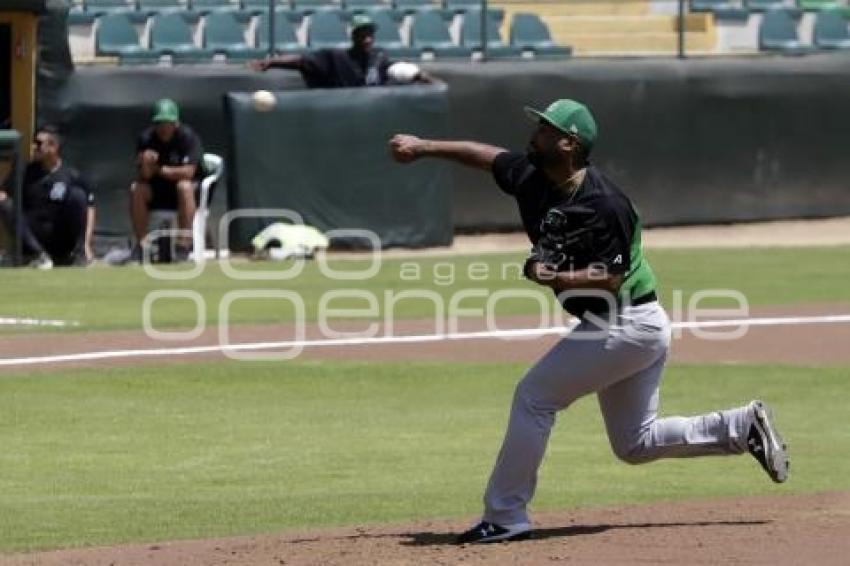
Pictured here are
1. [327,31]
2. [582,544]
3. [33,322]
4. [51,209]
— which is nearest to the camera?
[582,544]

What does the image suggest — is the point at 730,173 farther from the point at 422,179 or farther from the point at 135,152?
the point at 135,152

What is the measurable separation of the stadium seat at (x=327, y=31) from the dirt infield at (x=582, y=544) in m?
15.2

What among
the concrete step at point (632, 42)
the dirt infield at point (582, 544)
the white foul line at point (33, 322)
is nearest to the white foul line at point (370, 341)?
the white foul line at point (33, 322)

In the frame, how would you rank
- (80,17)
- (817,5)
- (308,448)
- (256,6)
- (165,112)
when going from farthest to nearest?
1. (817,5)
2. (256,6)
3. (80,17)
4. (165,112)
5. (308,448)

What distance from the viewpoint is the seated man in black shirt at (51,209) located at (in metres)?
18.7

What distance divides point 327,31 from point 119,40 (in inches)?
92.7

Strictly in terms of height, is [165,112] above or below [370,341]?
above

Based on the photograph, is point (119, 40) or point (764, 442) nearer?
point (764, 442)

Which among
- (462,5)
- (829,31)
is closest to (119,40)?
(462,5)

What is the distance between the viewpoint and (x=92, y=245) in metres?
20.1

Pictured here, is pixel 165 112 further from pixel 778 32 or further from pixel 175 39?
pixel 778 32

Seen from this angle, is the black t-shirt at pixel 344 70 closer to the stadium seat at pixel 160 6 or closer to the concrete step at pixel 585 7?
the stadium seat at pixel 160 6

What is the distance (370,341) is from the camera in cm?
1478

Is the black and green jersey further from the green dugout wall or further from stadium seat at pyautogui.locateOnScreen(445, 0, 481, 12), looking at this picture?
stadium seat at pyautogui.locateOnScreen(445, 0, 481, 12)
